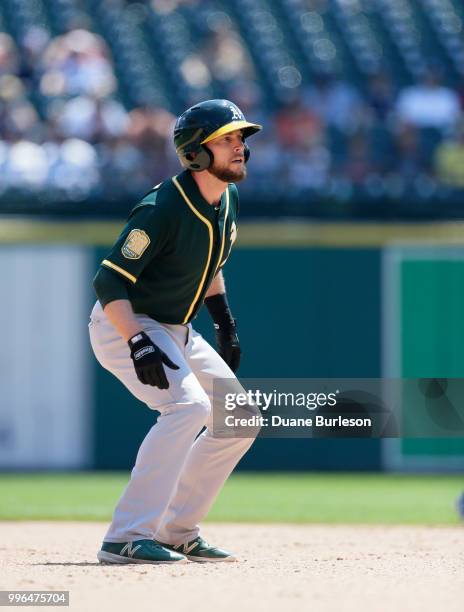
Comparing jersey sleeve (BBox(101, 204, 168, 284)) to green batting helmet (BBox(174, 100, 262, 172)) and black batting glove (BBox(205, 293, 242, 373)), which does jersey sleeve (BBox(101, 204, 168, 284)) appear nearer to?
green batting helmet (BBox(174, 100, 262, 172))

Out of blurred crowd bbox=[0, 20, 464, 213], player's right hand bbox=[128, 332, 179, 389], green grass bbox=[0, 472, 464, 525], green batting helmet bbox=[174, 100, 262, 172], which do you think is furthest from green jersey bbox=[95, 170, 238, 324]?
blurred crowd bbox=[0, 20, 464, 213]

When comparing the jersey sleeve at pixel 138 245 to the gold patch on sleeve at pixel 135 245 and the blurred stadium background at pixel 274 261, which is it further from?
the blurred stadium background at pixel 274 261

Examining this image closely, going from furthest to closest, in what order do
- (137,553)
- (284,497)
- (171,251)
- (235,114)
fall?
1. (284,497)
2. (235,114)
3. (171,251)
4. (137,553)

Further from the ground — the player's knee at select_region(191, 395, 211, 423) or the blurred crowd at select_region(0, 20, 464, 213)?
the blurred crowd at select_region(0, 20, 464, 213)

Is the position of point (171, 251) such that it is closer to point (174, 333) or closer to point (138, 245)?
point (138, 245)

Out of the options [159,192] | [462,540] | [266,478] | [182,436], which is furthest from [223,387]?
[266,478]

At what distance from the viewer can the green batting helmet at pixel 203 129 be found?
19.4ft

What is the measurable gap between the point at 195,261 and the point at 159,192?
0.35 metres

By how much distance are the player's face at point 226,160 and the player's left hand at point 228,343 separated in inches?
33.6

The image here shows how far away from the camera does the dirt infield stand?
466 centimetres

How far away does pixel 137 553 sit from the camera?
567 cm

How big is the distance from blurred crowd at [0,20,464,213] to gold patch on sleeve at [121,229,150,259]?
730 centimetres

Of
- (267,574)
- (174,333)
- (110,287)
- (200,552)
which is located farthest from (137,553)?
(110,287)

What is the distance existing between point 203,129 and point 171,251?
574mm
